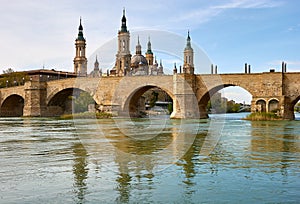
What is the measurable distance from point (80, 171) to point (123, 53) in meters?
74.0

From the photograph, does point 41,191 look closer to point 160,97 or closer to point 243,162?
point 243,162

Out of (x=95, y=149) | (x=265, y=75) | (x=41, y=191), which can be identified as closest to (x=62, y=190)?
(x=41, y=191)

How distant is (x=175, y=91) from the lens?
141 feet

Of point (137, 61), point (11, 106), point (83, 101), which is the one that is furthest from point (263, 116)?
point (137, 61)

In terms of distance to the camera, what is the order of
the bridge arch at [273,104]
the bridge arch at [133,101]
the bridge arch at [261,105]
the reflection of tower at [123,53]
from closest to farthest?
1. the bridge arch at [273,104]
2. the bridge arch at [261,105]
3. the bridge arch at [133,101]
4. the reflection of tower at [123,53]

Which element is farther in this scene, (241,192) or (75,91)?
(75,91)

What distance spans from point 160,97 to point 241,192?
8690 cm

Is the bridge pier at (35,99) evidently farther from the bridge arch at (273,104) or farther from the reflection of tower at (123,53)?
the bridge arch at (273,104)

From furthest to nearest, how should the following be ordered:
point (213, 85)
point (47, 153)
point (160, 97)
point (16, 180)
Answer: point (160, 97) → point (213, 85) → point (47, 153) → point (16, 180)

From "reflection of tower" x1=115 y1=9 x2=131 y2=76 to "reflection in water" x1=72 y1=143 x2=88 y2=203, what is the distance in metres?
64.4

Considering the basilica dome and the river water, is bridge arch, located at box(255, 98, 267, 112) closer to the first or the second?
the river water

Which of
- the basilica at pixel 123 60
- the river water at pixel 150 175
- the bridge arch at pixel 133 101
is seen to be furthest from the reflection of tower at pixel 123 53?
the river water at pixel 150 175

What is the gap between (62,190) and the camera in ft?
25.0

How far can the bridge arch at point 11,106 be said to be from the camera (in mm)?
64713
